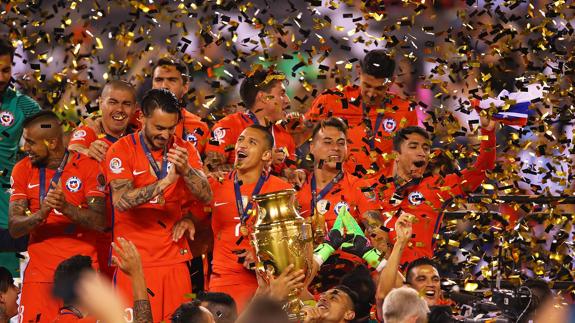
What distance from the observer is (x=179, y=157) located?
6531 mm

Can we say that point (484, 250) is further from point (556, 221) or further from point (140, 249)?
point (140, 249)

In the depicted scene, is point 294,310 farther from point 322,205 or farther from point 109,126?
point 109,126

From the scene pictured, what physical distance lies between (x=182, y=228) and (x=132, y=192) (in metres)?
0.43

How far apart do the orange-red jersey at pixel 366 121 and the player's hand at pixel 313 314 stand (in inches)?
61.9

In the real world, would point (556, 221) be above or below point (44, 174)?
below

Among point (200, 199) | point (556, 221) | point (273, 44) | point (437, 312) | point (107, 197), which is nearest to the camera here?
point (437, 312)

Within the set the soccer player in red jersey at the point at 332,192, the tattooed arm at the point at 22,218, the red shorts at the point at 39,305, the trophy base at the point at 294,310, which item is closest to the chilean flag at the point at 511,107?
the soccer player in red jersey at the point at 332,192

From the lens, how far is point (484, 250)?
8617 millimetres

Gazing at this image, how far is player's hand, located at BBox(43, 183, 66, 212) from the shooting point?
6953 millimetres

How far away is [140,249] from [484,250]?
2.84 m

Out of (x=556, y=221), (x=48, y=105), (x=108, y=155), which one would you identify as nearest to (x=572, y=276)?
(x=556, y=221)

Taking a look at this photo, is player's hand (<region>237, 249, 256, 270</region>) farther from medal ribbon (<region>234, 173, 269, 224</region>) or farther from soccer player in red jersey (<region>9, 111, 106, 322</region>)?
soccer player in red jersey (<region>9, 111, 106, 322</region>)

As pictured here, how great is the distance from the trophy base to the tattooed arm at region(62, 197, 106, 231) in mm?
1685

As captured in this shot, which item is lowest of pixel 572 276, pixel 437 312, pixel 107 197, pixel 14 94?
pixel 572 276
